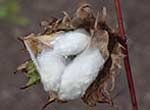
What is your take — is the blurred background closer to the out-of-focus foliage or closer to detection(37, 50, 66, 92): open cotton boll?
the out-of-focus foliage

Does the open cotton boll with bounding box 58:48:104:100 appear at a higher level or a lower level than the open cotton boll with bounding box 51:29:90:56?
lower

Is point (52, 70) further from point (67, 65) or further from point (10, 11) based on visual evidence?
point (10, 11)

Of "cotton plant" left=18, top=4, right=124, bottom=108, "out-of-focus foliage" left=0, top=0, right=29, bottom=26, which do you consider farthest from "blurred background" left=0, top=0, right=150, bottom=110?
"cotton plant" left=18, top=4, right=124, bottom=108

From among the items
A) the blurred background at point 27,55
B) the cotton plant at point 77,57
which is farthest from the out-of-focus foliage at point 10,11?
the cotton plant at point 77,57

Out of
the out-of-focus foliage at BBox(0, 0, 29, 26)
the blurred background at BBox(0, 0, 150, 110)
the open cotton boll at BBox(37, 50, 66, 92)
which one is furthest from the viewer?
the blurred background at BBox(0, 0, 150, 110)

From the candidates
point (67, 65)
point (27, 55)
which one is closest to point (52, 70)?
point (67, 65)

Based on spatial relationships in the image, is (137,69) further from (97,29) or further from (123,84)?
(97,29)
